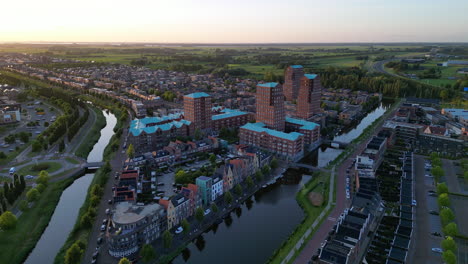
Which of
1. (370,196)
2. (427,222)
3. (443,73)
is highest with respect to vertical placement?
(443,73)

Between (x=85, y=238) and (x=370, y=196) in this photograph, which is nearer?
(x=85, y=238)

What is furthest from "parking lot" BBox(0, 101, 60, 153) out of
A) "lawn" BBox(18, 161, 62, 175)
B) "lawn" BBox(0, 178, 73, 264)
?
"lawn" BBox(0, 178, 73, 264)

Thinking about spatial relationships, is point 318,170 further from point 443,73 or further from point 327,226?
point 443,73

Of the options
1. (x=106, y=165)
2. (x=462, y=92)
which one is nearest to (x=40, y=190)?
(x=106, y=165)

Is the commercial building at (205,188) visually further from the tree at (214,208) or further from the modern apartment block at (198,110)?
the modern apartment block at (198,110)

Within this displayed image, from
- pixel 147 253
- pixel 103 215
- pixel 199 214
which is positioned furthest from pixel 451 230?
pixel 103 215

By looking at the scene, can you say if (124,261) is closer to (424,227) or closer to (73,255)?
(73,255)
